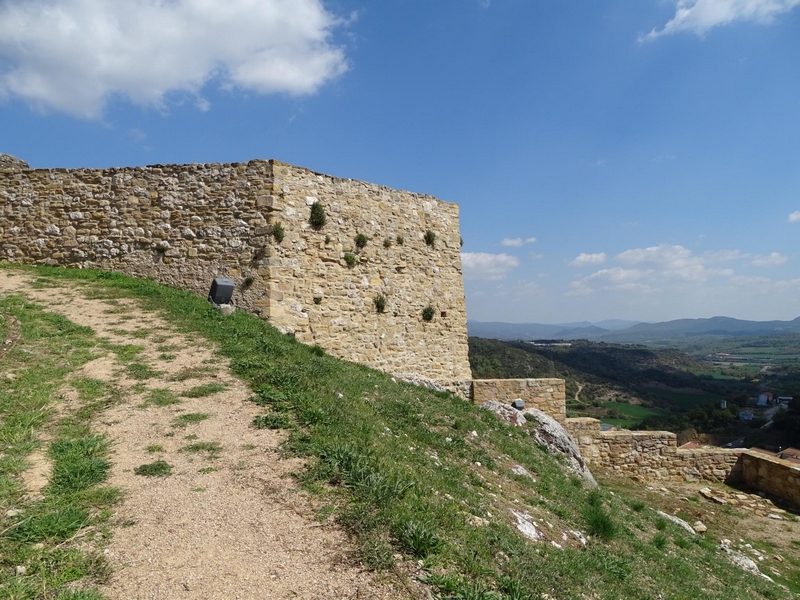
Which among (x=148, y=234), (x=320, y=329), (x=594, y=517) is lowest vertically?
(x=594, y=517)

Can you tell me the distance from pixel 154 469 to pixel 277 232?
29.5 ft

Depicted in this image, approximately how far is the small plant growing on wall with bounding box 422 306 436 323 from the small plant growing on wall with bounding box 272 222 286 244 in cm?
554

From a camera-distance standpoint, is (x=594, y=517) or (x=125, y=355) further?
(x=125, y=355)

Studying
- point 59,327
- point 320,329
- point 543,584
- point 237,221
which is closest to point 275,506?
point 543,584

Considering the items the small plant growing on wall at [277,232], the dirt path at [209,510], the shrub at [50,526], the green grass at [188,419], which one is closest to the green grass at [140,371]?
the dirt path at [209,510]

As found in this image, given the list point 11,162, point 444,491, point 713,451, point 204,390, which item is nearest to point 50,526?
point 204,390

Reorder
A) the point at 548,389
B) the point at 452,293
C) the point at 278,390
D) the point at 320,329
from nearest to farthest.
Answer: the point at 278,390
the point at 320,329
the point at 548,389
the point at 452,293

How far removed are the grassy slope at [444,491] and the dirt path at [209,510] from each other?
295 millimetres

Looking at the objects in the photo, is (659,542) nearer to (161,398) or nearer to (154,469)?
(154,469)

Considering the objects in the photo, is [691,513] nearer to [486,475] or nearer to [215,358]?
[486,475]

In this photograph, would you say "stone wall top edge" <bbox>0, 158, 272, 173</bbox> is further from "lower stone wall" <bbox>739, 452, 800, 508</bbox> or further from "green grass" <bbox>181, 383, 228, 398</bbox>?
"lower stone wall" <bbox>739, 452, 800, 508</bbox>

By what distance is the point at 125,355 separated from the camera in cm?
813

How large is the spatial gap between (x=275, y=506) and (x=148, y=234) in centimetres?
1198

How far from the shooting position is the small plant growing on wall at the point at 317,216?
1363cm
